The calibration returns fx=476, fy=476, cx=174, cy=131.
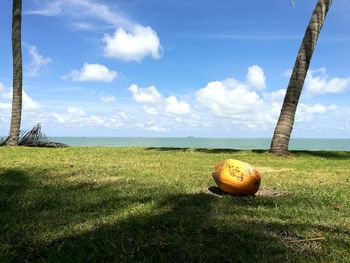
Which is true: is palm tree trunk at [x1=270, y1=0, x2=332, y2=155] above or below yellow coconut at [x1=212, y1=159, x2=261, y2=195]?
above

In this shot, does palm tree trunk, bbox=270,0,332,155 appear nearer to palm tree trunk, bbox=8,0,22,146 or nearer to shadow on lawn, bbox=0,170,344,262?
shadow on lawn, bbox=0,170,344,262

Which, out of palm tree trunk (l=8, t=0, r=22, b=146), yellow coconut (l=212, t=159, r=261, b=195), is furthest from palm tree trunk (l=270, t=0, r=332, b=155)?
palm tree trunk (l=8, t=0, r=22, b=146)

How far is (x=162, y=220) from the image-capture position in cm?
592

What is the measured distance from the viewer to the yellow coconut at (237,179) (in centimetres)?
796

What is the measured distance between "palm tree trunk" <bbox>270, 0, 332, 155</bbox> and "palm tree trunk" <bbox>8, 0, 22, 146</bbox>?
11.4 metres

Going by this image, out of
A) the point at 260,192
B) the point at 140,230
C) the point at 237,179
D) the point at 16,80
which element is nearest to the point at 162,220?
the point at 140,230

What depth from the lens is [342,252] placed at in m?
4.86

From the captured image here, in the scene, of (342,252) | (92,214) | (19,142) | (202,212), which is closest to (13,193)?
(92,214)

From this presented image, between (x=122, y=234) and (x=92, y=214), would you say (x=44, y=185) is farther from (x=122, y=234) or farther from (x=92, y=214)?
(x=122, y=234)

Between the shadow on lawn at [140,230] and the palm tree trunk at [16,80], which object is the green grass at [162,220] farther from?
the palm tree trunk at [16,80]

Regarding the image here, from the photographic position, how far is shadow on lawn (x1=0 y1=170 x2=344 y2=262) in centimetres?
470

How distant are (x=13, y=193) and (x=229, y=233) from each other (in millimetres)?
4293

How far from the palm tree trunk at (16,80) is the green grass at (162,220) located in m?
11.4

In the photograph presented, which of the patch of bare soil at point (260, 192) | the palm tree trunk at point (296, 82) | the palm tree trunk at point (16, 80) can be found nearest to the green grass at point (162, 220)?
the patch of bare soil at point (260, 192)
